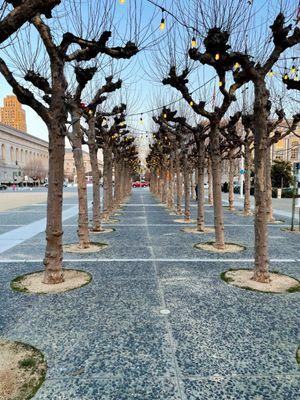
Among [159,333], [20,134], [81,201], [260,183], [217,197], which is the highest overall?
[20,134]

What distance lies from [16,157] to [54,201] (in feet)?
372

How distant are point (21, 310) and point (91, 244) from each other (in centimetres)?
510

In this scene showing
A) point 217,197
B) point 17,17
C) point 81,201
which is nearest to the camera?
point 17,17

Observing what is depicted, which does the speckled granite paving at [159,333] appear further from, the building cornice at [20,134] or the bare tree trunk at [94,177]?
the building cornice at [20,134]

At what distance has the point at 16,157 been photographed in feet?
364

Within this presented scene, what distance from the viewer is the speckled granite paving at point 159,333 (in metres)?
3.13

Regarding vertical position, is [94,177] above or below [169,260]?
above

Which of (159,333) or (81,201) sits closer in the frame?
(159,333)

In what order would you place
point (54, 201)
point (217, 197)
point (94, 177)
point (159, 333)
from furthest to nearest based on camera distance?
point (94, 177), point (217, 197), point (54, 201), point (159, 333)

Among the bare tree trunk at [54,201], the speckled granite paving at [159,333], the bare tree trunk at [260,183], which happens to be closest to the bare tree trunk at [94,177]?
the speckled granite paving at [159,333]

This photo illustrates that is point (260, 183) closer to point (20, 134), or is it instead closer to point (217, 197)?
point (217, 197)

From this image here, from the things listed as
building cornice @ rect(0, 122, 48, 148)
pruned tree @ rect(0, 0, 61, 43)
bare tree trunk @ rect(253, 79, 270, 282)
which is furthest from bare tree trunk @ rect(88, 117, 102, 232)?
building cornice @ rect(0, 122, 48, 148)

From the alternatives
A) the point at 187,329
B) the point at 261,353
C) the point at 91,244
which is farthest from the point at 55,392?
the point at 91,244

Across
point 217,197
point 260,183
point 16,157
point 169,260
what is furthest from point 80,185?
point 16,157
